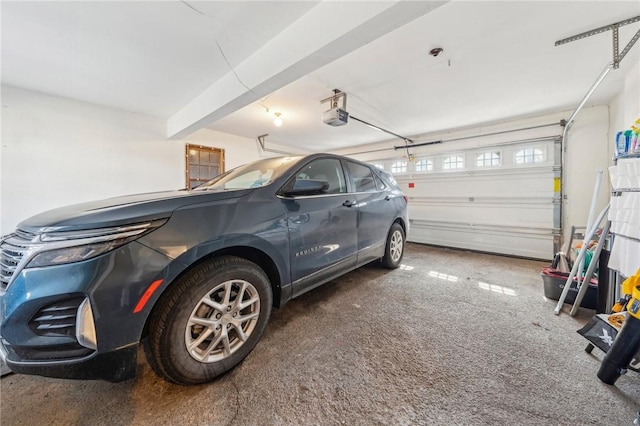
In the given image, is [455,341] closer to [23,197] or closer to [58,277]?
[58,277]

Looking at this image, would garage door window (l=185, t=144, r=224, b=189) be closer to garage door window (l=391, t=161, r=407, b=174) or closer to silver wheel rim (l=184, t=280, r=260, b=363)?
silver wheel rim (l=184, t=280, r=260, b=363)

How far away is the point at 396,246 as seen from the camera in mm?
3312

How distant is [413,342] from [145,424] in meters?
1.69

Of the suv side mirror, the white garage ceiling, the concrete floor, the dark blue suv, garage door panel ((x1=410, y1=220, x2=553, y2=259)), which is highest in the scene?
the white garage ceiling

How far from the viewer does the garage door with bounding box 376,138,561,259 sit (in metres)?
4.12

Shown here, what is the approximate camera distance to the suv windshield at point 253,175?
183cm

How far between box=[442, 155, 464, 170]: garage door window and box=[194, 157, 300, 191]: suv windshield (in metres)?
4.73

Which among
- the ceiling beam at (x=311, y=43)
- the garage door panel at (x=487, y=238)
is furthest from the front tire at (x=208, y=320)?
the garage door panel at (x=487, y=238)

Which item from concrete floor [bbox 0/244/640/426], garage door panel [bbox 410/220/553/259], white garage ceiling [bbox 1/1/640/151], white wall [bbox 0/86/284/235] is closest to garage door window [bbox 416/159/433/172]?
garage door panel [bbox 410/220/553/259]

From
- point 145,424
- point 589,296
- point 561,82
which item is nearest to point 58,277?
point 145,424

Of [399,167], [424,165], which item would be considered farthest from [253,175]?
[399,167]

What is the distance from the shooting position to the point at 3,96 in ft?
10.2

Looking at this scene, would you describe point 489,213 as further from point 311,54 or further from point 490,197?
point 311,54

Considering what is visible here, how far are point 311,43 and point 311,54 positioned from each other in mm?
88
